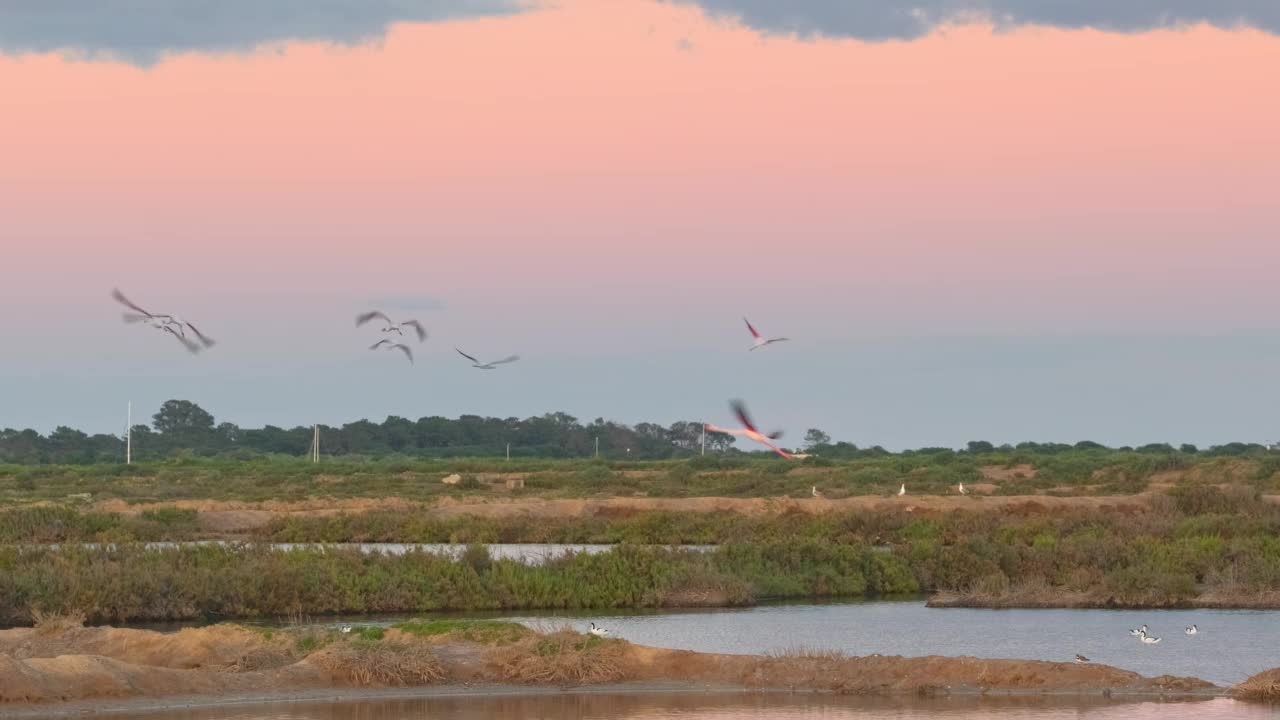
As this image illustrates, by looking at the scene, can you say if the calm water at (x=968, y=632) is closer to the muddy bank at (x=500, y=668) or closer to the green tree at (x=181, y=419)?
the muddy bank at (x=500, y=668)

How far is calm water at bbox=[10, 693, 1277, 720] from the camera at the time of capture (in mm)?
→ 20281

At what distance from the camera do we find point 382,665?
72.2 ft

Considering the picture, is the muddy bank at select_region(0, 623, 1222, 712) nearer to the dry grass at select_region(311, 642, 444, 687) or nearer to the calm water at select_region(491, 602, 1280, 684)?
the dry grass at select_region(311, 642, 444, 687)

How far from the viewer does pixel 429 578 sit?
31422 millimetres

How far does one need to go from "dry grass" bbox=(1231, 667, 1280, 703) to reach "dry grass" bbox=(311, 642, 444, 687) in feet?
30.8

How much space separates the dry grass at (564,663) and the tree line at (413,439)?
11343cm

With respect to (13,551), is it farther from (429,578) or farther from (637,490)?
(637,490)

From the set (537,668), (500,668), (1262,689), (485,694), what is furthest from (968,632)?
(485,694)

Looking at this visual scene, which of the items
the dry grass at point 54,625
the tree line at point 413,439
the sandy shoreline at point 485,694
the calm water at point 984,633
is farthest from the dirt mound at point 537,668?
the tree line at point 413,439

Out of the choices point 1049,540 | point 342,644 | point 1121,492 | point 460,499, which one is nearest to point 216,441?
point 460,499

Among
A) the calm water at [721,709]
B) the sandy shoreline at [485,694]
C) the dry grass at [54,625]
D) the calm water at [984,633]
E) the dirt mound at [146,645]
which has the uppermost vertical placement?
the dry grass at [54,625]

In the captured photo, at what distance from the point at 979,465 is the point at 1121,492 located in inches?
880

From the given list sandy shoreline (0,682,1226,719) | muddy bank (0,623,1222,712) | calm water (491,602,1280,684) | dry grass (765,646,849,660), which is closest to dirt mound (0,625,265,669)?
muddy bank (0,623,1222,712)

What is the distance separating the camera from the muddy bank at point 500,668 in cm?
2159
